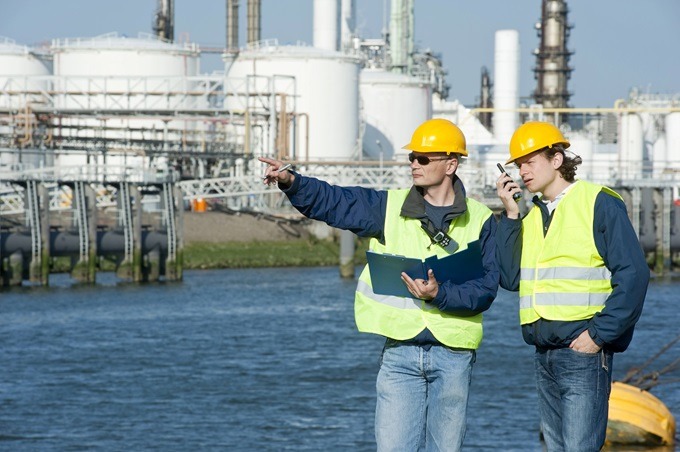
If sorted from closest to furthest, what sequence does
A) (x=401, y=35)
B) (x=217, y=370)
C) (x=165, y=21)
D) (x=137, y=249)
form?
(x=217, y=370) < (x=137, y=249) < (x=165, y=21) < (x=401, y=35)

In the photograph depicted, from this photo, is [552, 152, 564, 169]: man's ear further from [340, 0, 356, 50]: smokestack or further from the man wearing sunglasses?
[340, 0, 356, 50]: smokestack

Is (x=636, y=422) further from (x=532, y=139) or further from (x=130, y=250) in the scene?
(x=130, y=250)

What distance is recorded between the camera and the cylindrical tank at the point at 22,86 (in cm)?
5300

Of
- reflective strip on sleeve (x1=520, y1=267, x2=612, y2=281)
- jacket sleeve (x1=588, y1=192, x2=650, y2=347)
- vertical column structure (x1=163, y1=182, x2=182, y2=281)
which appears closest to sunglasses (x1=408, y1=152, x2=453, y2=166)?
reflective strip on sleeve (x1=520, y1=267, x2=612, y2=281)

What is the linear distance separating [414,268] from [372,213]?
0.36 m

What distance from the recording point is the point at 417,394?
22.0ft

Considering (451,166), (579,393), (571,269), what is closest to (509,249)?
(571,269)

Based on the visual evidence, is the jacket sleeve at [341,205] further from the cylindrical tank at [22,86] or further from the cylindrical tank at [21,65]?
the cylindrical tank at [21,65]

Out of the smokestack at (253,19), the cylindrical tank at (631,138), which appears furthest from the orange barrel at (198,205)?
the cylindrical tank at (631,138)

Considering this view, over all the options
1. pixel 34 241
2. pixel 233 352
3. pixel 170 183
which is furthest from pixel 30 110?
pixel 233 352

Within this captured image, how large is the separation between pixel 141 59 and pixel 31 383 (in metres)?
40.4

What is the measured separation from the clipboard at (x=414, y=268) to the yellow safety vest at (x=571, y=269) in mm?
312

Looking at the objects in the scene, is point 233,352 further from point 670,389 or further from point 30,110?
point 30,110

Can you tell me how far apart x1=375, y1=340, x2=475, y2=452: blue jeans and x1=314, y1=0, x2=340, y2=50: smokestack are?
56.2 metres
